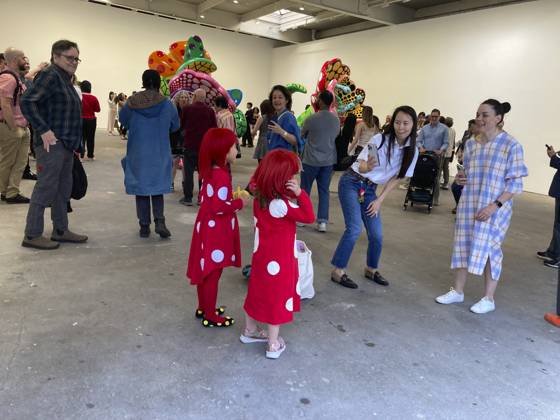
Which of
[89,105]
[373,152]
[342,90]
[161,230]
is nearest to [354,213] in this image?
[373,152]

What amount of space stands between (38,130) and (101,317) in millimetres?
1659

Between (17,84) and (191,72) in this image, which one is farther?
(191,72)

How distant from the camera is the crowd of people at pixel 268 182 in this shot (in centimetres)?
218

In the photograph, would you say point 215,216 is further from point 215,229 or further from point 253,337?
point 253,337

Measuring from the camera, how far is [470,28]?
12.1 meters

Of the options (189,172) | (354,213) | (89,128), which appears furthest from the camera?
(89,128)

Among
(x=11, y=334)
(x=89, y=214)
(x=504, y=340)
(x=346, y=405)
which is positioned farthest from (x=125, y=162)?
(x=504, y=340)

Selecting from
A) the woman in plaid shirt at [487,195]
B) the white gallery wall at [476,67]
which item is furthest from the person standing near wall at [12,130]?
the white gallery wall at [476,67]

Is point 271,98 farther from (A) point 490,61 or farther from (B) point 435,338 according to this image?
(A) point 490,61

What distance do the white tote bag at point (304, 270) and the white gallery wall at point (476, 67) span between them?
10021 millimetres

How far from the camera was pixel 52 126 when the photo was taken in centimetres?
340

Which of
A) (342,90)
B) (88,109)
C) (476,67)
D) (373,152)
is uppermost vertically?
(476,67)

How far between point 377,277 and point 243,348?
5.09 ft

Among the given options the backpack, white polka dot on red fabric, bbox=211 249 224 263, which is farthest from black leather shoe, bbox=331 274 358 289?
the backpack
